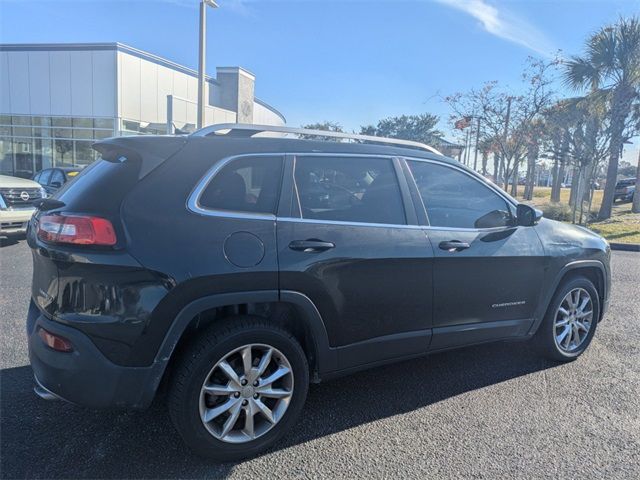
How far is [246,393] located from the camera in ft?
8.63

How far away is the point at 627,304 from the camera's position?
236 inches

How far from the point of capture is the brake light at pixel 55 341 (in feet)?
7.77

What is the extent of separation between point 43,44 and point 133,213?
83.2 ft

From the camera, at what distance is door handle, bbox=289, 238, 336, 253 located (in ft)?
8.85

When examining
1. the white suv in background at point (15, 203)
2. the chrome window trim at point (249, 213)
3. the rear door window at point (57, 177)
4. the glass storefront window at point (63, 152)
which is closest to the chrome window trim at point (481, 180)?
the chrome window trim at point (249, 213)

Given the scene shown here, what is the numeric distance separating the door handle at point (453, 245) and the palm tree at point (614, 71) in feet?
46.1

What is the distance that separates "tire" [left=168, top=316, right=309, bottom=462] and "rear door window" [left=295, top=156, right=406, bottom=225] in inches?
31.1

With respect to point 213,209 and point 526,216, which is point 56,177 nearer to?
point 213,209

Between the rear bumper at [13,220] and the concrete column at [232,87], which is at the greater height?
the concrete column at [232,87]

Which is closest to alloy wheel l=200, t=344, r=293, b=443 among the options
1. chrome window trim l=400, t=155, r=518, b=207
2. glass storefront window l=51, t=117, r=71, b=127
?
chrome window trim l=400, t=155, r=518, b=207

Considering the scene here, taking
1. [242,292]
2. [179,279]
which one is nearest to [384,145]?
[242,292]

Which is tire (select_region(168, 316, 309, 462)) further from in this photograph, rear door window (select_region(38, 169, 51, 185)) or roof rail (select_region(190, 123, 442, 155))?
rear door window (select_region(38, 169, 51, 185))

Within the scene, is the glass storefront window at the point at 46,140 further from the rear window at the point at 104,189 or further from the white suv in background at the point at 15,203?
the rear window at the point at 104,189

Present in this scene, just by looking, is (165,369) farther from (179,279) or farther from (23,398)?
(23,398)
